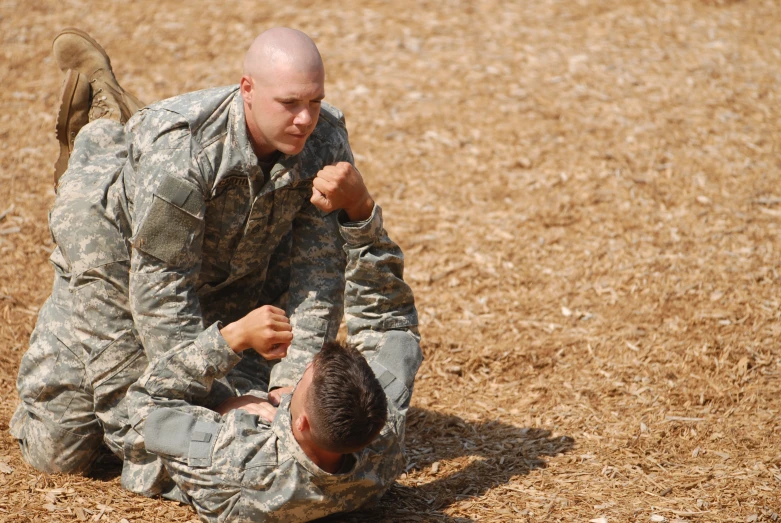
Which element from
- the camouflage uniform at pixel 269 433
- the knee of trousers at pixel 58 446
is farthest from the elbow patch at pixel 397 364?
the knee of trousers at pixel 58 446

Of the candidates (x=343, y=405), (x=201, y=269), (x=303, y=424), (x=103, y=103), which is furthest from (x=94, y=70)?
(x=343, y=405)

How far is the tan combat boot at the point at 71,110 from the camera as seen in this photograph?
556 centimetres

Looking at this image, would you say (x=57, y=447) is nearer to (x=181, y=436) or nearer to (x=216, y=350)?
(x=181, y=436)

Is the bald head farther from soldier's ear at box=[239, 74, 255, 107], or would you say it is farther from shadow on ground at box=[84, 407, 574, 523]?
shadow on ground at box=[84, 407, 574, 523]

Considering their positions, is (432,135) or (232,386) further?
(432,135)

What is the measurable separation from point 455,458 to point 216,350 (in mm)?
1541

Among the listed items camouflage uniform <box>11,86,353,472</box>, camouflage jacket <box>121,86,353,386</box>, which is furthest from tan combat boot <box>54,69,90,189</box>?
camouflage jacket <box>121,86,353,386</box>

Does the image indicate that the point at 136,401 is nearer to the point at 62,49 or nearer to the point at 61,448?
the point at 61,448

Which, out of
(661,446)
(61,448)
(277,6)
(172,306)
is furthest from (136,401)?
(277,6)

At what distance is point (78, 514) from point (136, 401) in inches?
23.4

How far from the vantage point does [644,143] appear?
8141 mm

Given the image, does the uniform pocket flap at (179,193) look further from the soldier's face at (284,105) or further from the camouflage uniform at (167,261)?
the soldier's face at (284,105)

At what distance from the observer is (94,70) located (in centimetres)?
573

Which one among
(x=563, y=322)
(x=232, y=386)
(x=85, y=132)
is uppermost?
(x=85, y=132)
